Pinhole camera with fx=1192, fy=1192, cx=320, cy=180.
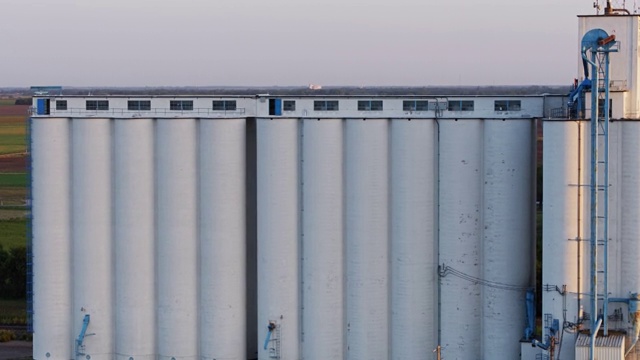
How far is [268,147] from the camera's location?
108 ft

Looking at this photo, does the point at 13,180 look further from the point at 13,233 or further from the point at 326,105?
the point at 326,105

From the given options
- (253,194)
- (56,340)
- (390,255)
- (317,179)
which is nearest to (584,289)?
(390,255)

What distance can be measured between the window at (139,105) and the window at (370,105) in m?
6.25

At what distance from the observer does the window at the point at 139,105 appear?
115ft

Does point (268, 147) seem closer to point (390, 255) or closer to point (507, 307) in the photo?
point (390, 255)

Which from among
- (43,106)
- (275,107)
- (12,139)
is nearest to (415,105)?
(275,107)

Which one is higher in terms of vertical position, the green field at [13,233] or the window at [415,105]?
the window at [415,105]

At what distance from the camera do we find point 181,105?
35.0m

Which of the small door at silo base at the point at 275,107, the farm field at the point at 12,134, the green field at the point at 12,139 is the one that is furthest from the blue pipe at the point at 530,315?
the green field at the point at 12,139

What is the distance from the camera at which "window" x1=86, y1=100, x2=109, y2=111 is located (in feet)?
116

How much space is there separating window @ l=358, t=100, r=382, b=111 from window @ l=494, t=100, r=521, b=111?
3.32 m

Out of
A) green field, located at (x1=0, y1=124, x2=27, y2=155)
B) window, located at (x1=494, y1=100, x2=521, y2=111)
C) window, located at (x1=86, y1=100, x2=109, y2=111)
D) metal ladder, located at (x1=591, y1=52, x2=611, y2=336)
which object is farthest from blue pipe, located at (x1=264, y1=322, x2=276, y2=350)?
green field, located at (x1=0, y1=124, x2=27, y2=155)

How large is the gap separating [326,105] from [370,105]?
4.16 feet

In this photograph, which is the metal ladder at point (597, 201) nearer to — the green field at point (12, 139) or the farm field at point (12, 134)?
the farm field at point (12, 134)
